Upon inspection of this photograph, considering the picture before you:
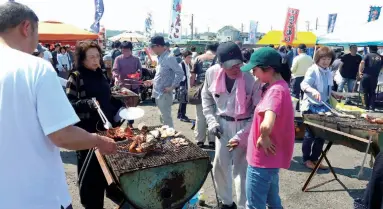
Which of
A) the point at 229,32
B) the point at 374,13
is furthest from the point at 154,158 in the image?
the point at 229,32

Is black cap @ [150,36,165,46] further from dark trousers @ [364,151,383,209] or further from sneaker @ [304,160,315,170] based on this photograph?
dark trousers @ [364,151,383,209]

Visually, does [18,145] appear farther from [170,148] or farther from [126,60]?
[126,60]

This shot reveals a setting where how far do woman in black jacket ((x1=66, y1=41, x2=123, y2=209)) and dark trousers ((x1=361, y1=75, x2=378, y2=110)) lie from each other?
9411 millimetres

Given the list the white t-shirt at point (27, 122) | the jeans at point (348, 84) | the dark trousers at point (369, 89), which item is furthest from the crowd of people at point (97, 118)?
the jeans at point (348, 84)

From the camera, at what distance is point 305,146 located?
5164mm

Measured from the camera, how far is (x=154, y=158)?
105 inches

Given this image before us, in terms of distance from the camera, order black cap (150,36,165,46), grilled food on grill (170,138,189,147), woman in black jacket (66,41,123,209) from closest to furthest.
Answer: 1. grilled food on grill (170,138,189,147)
2. woman in black jacket (66,41,123,209)
3. black cap (150,36,165,46)

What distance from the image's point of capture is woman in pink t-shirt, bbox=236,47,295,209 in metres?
2.49

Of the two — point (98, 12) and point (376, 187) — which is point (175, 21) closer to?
point (98, 12)

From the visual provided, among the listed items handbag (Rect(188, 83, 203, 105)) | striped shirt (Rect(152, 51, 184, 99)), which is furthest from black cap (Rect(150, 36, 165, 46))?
handbag (Rect(188, 83, 203, 105))

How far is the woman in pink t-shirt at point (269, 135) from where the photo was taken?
8.18 feet

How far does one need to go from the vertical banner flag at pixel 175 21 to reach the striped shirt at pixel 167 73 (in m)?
14.1

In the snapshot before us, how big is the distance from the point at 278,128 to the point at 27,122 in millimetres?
1813

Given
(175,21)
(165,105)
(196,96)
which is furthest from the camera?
(175,21)
